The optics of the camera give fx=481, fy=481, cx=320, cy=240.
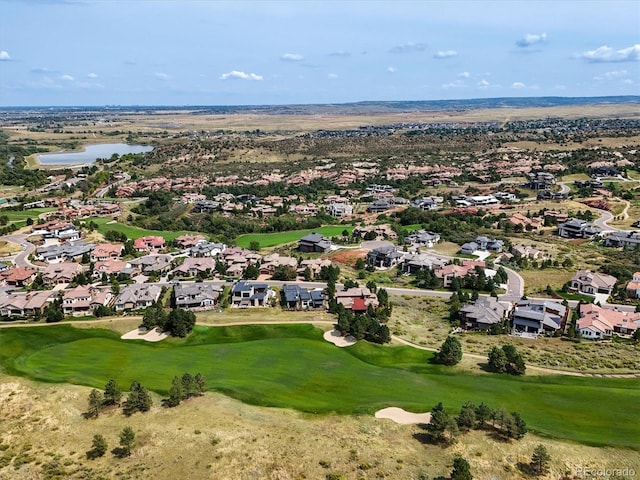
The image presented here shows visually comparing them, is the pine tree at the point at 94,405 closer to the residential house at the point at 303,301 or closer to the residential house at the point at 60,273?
the residential house at the point at 303,301

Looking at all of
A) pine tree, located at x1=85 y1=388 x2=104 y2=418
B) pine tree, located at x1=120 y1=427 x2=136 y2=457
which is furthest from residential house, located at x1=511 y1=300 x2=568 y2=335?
pine tree, located at x1=85 y1=388 x2=104 y2=418

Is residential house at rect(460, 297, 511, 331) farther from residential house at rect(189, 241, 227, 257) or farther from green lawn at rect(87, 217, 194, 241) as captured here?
green lawn at rect(87, 217, 194, 241)

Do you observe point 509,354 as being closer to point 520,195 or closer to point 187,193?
point 520,195

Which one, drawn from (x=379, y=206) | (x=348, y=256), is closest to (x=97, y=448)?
(x=348, y=256)

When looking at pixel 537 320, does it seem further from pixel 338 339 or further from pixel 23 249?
pixel 23 249

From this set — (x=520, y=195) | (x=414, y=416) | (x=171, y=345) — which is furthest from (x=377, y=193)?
(x=414, y=416)

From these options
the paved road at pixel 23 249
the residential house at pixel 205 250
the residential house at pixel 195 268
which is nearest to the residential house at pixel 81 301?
the residential house at pixel 195 268
